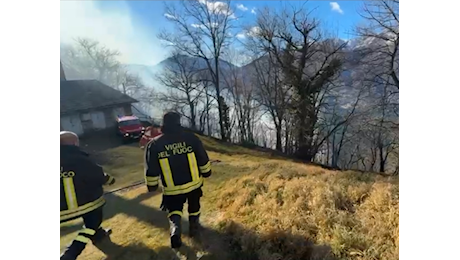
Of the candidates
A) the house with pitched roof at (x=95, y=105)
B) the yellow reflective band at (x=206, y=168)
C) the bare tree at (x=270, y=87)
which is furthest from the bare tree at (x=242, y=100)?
the house with pitched roof at (x=95, y=105)

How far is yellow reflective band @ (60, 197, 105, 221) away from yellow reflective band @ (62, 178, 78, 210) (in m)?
0.03

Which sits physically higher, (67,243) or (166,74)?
(166,74)

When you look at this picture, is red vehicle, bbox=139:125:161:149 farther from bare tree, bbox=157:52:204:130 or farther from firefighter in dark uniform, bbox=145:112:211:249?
bare tree, bbox=157:52:204:130

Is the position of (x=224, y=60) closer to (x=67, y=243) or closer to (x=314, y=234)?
(x=314, y=234)

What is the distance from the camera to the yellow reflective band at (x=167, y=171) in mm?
1918

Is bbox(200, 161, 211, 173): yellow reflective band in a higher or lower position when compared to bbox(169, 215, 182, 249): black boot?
higher

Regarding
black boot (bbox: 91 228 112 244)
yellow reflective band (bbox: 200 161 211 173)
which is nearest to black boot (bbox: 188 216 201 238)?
yellow reflective band (bbox: 200 161 211 173)

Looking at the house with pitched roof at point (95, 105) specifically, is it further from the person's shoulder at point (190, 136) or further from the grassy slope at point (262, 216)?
the person's shoulder at point (190, 136)

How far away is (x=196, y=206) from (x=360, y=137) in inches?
211

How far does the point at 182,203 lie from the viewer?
206 cm

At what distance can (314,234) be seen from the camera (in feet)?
6.25

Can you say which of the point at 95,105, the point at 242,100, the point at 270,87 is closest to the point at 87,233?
the point at 95,105

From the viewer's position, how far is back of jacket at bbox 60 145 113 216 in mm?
1451
